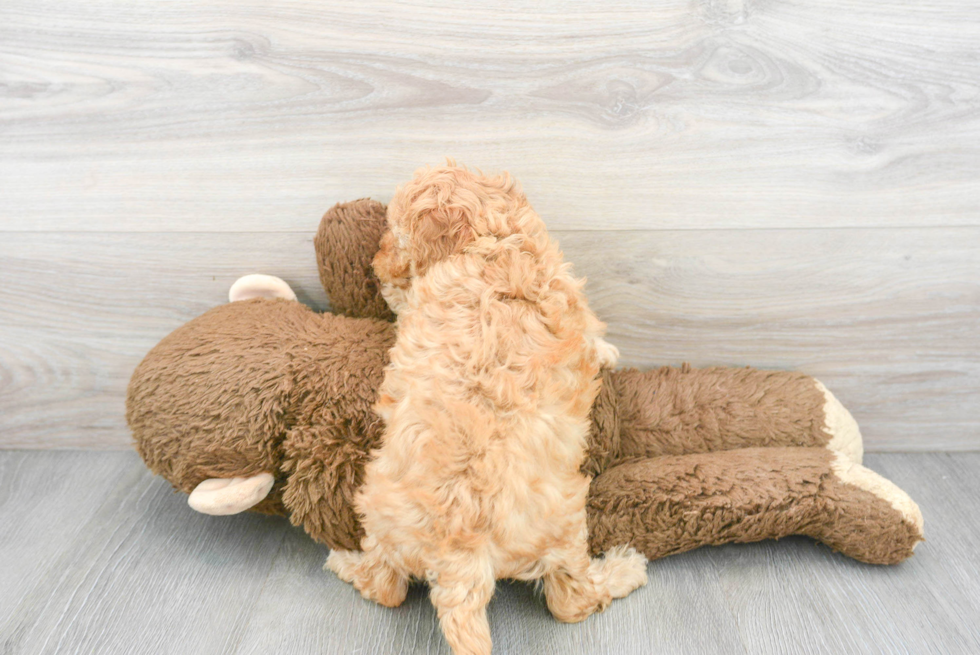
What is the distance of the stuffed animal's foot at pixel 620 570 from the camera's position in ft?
2.73

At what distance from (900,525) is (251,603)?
2.85ft

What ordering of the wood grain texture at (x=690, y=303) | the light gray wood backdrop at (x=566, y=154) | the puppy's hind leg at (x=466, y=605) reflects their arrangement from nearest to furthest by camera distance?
the puppy's hind leg at (x=466, y=605) → the light gray wood backdrop at (x=566, y=154) → the wood grain texture at (x=690, y=303)

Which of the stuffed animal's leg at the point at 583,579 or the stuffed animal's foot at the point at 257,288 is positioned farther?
the stuffed animal's foot at the point at 257,288

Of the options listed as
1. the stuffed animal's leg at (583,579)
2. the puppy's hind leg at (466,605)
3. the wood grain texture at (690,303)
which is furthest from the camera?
the wood grain texture at (690,303)

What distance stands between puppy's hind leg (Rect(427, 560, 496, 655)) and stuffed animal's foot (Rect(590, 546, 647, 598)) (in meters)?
0.20

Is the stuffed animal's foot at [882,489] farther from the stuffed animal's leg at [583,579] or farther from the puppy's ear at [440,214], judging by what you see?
the puppy's ear at [440,214]

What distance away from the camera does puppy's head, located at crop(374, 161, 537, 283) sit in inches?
28.8

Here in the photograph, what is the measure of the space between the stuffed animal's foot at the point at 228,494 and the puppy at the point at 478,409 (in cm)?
15

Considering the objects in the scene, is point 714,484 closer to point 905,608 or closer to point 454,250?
point 905,608

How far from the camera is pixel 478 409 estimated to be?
671 mm

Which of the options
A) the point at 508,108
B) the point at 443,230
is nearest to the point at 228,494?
the point at 443,230

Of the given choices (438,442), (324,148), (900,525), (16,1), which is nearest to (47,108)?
(16,1)

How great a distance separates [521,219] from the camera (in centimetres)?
76

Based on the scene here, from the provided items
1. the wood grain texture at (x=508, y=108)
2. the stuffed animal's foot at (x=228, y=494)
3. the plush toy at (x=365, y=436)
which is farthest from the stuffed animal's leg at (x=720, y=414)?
the stuffed animal's foot at (x=228, y=494)
